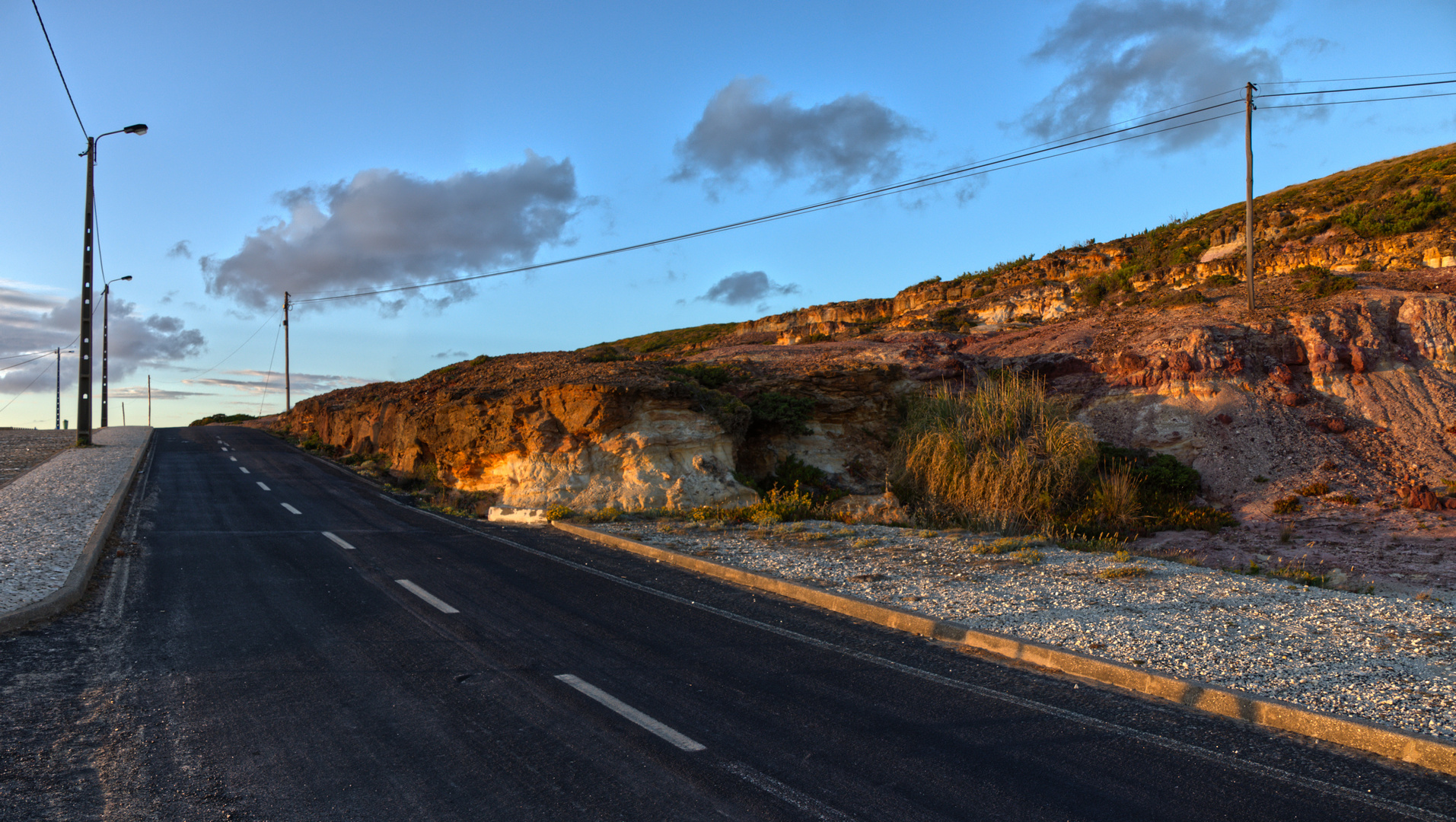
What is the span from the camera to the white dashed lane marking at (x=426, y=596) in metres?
8.49

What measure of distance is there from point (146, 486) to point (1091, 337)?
2976cm

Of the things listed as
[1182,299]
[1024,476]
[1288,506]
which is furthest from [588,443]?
[1182,299]

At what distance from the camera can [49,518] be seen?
1365 cm

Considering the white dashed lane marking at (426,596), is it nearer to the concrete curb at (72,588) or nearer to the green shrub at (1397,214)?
the concrete curb at (72,588)

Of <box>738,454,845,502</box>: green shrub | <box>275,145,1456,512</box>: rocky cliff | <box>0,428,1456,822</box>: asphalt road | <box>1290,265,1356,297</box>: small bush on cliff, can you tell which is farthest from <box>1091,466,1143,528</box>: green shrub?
<box>0,428,1456,822</box>: asphalt road

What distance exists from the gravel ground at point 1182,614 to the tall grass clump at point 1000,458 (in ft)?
17.4

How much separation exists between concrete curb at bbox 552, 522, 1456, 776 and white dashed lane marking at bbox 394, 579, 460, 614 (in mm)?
3723

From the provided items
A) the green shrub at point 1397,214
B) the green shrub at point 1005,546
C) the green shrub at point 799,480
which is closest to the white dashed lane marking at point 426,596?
the green shrub at point 1005,546

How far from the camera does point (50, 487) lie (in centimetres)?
1814

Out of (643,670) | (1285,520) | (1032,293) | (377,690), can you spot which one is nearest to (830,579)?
(643,670)

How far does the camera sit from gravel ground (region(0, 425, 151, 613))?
29.1 ft

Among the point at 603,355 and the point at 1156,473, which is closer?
the point at 1156,473

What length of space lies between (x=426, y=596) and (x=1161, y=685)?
7552mm

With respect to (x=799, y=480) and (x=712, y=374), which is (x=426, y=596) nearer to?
(x=799, y=480)
